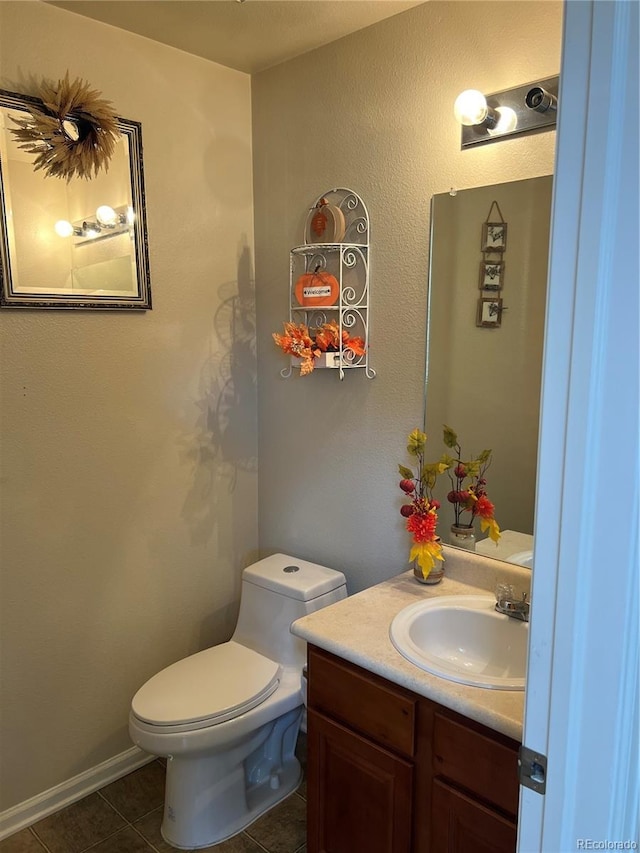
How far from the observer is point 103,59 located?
2023mm

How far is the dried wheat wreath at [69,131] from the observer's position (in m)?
1.87

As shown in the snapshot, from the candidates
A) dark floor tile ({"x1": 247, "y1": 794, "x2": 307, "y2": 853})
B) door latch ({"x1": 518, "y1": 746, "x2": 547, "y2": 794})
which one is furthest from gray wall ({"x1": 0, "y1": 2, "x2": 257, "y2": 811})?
door latch ({"x1": 518, "y1": 746, "x2": 547, "y2": 794})

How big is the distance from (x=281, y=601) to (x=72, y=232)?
140 centimetres

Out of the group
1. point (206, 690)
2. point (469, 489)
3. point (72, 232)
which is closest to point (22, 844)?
point (206, 690)

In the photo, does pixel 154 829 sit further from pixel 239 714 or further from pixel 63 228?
pixel 63 228

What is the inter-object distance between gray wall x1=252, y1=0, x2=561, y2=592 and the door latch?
127 centimetres

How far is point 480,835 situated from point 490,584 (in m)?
0.69

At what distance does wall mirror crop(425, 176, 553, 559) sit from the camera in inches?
67.9

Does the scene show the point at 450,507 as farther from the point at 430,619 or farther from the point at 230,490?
the point at 230,490

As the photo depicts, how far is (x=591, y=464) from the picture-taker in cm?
75

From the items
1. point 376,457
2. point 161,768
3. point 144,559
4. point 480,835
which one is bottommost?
point 161,768

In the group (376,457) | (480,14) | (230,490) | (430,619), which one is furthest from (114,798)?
(480,14)

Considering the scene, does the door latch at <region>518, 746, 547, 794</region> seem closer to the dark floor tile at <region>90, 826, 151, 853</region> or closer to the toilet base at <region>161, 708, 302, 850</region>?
the toilet base at <region>161, 708, 302, 850</region>

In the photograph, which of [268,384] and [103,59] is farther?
[268,384]
